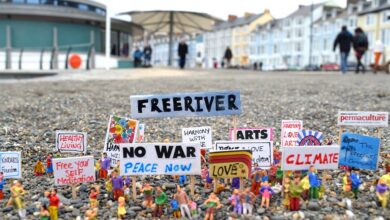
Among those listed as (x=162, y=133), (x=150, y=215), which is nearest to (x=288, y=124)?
(x=150, y=215)

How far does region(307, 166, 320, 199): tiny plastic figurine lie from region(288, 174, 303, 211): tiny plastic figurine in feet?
0.46

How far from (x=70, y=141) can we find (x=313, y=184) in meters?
2.11

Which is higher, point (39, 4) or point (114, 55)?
point (39, 4)

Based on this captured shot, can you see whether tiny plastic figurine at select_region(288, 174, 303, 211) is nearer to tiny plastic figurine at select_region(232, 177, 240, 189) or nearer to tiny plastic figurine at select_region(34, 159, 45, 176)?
tiny plastic figurine at select_region(232, 177, 240, 189)

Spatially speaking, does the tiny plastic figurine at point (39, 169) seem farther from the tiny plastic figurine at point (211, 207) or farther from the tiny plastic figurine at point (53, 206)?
the tiny plastic figurine at point (211, 207)

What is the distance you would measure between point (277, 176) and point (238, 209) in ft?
2.09

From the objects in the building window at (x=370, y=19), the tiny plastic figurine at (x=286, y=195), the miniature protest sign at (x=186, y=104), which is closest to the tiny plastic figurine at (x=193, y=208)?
the tiny plastic figurine at (x=286, y=195)

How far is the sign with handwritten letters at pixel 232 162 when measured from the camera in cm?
307

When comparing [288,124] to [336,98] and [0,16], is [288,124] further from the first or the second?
[0,16]

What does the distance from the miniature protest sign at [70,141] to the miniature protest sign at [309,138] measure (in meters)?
1.85

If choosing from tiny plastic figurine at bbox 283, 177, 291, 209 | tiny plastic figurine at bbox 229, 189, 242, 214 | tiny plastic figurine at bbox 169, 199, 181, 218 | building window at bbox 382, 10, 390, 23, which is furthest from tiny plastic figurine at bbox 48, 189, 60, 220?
building window at bbox 382, 10, 390, 23

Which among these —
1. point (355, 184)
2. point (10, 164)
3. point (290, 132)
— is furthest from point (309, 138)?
point (10, 164)

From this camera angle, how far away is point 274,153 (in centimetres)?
366

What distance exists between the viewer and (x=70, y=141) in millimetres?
3859
